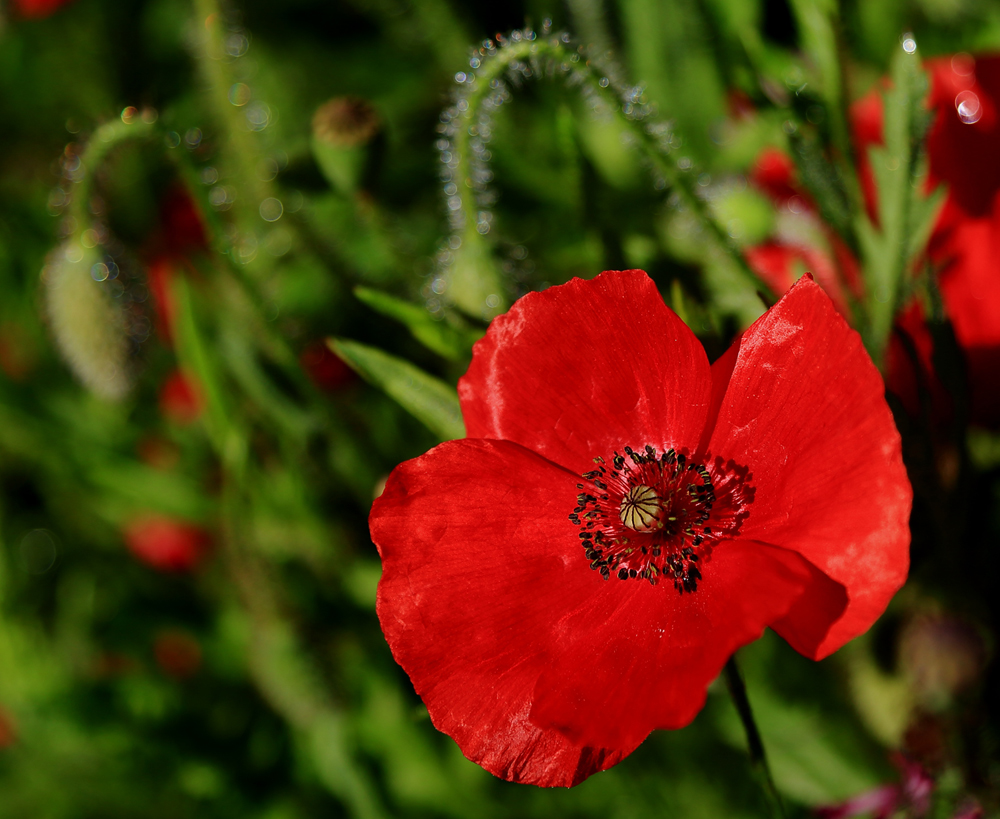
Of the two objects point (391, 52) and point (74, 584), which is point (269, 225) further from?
point (74, 584)

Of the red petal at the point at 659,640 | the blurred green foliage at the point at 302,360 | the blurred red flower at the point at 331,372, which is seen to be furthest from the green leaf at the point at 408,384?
the blurred red flower at the point at 331,372

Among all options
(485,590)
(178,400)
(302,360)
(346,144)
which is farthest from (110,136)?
(178,400)

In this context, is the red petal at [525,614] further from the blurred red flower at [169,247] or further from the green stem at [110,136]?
the blurred red flower at [169,247]

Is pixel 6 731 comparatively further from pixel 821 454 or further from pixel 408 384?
pixel 821 454

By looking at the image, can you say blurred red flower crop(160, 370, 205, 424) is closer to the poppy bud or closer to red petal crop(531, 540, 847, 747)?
the poppy bud

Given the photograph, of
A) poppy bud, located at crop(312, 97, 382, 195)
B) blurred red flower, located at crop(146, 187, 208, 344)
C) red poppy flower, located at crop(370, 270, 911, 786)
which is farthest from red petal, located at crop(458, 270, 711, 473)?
blurred red flower, located at crop(146, 187, 208, 344)

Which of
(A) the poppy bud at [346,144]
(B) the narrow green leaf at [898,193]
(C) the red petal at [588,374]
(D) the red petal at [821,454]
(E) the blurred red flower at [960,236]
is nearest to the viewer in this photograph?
(D) the red petal at [821,454]
